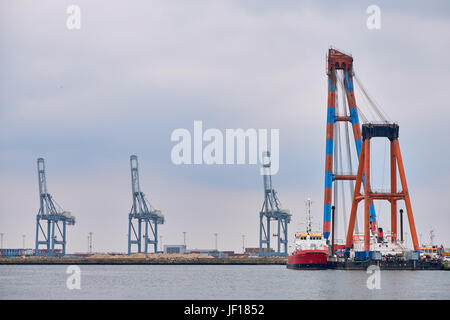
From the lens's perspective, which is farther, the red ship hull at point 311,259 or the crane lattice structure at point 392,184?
the red ship hull at point 311,259

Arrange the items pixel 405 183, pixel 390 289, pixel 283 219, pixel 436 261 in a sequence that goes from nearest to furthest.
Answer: pixel 390 289, pixel 405 183, pixel 436 261, pixel 283 219

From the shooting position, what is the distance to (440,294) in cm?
5822

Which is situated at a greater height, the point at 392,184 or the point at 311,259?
A: the point at 392,184

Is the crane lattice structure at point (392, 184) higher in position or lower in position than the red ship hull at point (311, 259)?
higher

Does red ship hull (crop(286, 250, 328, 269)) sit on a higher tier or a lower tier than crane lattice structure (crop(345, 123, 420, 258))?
lower

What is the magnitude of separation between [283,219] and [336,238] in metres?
81.4

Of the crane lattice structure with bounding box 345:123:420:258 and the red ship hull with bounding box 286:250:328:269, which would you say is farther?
the red ship hull with bounding box 286:250:328:269

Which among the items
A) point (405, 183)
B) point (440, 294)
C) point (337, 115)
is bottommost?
point (440, 294)

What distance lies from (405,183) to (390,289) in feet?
94.7
